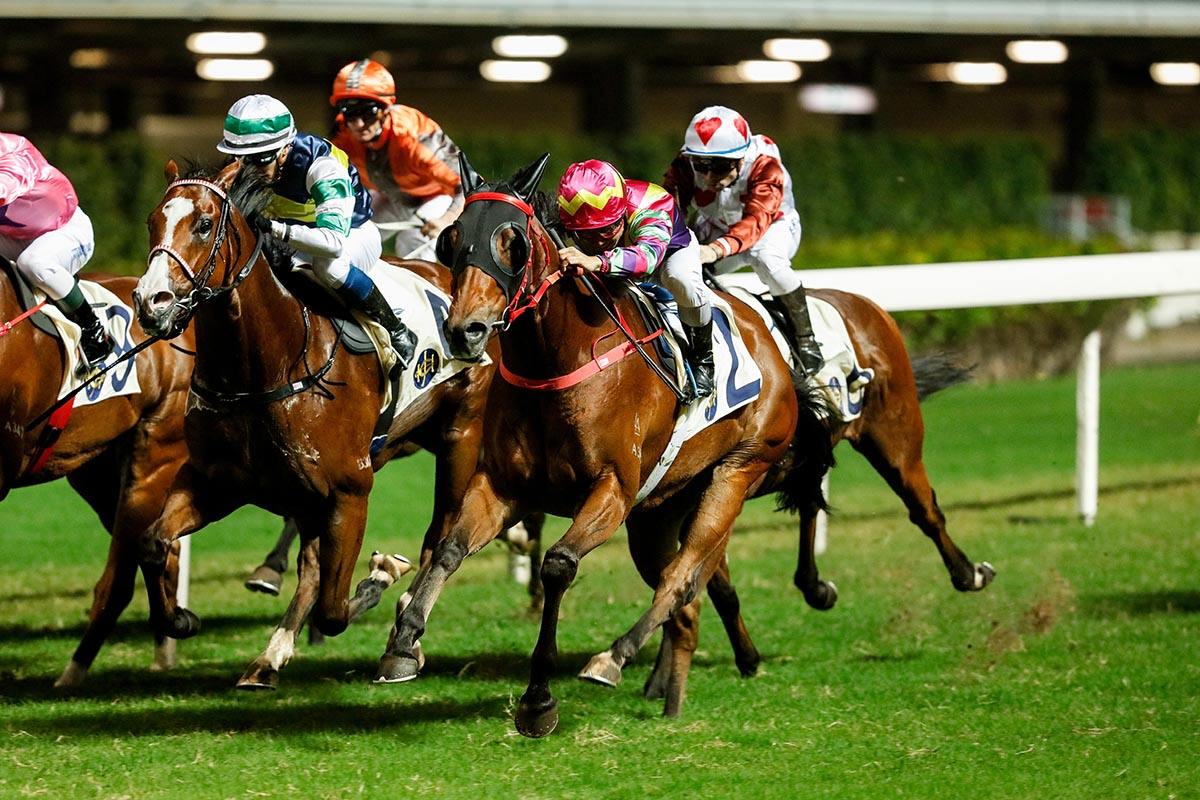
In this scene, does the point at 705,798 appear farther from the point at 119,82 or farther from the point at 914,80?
the point at 914,80

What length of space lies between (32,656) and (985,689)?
3542 mm

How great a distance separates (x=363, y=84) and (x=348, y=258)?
1228 millimetres

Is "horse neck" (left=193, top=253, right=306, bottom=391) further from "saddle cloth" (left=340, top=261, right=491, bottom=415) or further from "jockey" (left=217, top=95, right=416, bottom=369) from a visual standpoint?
"saddle cloth" (left=340, top=261, right=491, bottom=415)

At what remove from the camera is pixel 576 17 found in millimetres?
17641

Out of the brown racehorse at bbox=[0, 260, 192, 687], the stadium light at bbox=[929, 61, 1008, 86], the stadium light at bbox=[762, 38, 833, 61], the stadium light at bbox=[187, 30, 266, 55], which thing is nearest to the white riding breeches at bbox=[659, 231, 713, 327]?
the brown racehorse at bbox=[0, 260, 192, 687]

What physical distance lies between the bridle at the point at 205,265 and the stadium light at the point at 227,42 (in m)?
13.0

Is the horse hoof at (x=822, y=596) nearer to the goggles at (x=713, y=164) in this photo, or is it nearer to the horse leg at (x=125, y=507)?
the goggles at (x=713, y=164)

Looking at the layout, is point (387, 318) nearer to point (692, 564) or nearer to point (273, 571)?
point (692, 564)

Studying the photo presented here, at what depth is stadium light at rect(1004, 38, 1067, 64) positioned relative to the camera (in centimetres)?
2130

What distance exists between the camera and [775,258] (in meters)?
6.27

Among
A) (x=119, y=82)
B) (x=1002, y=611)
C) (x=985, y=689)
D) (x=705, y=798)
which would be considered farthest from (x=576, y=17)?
(x=705, y=798)

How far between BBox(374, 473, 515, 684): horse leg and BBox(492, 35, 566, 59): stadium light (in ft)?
45.8

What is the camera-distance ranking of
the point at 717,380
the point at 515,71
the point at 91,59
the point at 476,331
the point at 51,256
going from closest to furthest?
the point at 476,331 < the point at 717,380 < the point at 51,256 < the point at 91,59 < the point at 515,71

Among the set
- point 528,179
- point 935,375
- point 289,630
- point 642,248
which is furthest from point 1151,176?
point 289,630
